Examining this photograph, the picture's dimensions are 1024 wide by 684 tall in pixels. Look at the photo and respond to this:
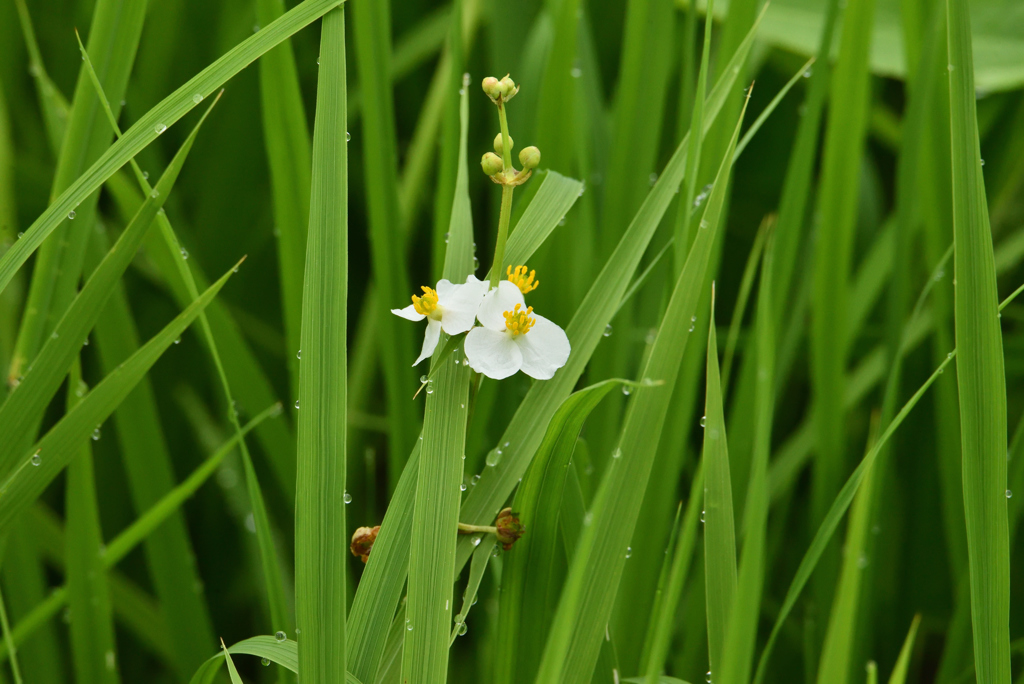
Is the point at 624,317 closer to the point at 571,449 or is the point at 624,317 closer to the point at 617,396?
the point at 617,396

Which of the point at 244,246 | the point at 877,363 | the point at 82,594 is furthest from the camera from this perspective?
the point at 244,246

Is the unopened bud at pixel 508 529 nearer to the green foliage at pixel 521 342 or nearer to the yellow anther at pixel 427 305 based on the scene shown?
the green foliage at pixel 521 342

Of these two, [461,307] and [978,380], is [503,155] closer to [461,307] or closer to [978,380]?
[461,307]

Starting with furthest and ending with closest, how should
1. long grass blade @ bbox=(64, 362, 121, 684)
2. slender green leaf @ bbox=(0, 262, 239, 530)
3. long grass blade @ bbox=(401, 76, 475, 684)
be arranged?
long grass blade @ bbox=(64, 362, 121, 684) → slender green leaf @ bbox=(0, 262, 239, 530) → long grass blade @ bbox=(401, 76, 475, 684)

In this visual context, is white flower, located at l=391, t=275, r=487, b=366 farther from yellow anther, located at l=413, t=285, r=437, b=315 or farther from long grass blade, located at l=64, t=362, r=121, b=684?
long grass blade, located at l=64, t=362, r=121, b=684

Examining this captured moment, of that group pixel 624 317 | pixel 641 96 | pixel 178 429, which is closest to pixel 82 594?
pixel 178 429

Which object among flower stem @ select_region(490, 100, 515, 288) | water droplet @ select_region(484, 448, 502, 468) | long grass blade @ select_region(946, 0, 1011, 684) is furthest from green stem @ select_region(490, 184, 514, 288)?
long grass blade @ select_region(946, 0, 1011, 684)
